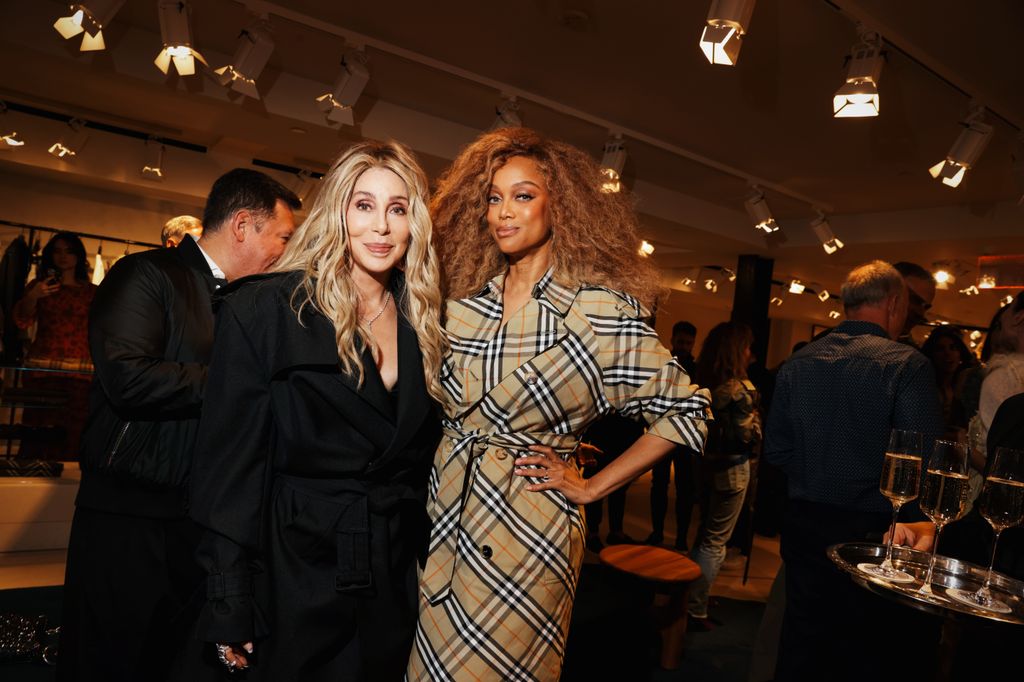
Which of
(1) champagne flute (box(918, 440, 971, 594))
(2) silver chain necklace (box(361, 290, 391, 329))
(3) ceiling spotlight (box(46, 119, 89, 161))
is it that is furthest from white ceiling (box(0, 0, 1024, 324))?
(1) champagne flute (box(918, 440, 971, 594))

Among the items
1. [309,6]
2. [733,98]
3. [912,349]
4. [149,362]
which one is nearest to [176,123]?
[309,6]

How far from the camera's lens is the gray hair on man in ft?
9.37

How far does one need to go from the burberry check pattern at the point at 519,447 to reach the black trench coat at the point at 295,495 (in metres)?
0.14

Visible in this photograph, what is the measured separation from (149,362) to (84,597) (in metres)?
0.74

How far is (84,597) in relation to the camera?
6.86 ft

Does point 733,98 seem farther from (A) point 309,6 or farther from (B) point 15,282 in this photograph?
(B) point 15,282

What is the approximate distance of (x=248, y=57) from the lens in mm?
4180

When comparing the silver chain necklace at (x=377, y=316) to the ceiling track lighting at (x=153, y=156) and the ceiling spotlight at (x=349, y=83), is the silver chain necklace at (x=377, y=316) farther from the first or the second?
the ceiling track lighting at (x=153, y=156)

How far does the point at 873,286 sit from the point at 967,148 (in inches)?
87.3

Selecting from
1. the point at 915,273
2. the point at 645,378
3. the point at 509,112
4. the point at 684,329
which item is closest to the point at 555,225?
the point at 645,378

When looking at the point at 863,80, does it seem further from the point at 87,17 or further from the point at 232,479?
the point at 87,17

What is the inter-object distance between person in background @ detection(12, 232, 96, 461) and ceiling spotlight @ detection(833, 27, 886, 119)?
4.56 meters

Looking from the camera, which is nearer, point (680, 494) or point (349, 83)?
point (349, 83)

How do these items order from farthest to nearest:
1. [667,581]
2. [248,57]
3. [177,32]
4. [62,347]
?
[62,347]
[248,57]
[177,32]
[667,581]
